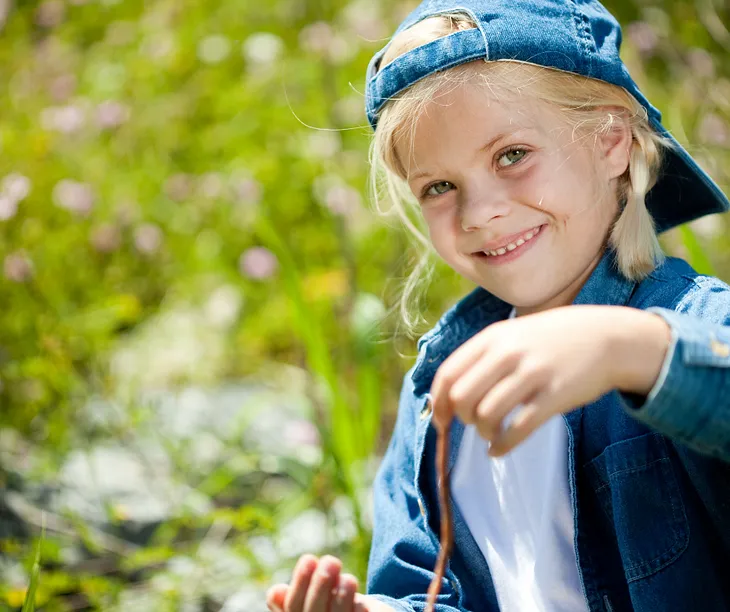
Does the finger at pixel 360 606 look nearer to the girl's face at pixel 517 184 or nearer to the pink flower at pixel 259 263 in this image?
the girl's face at pixel 517 184

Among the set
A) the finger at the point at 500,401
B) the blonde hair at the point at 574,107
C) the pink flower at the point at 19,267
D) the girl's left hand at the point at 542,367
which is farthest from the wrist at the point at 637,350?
the pink flower at the point at 19,267

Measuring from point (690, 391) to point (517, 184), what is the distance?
0.50m

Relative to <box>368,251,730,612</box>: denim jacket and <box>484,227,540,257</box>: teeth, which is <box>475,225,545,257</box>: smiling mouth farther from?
<box>368,251,730,612</box>: denim jacket

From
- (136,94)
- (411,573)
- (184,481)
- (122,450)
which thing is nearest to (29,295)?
(122,450)

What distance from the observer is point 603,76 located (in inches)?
50.3

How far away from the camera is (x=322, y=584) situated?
3.45ft

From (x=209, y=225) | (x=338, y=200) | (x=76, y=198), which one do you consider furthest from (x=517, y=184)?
(x=209, y=225)

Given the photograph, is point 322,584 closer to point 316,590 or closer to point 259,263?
point 316,590

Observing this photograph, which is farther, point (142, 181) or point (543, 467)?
point (142, 181)

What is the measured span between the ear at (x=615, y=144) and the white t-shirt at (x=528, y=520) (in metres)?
0.42

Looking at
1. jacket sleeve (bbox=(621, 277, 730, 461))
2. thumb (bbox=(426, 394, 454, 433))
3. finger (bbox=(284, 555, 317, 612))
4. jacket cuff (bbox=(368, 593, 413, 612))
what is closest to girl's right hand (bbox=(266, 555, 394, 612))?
finger (bbox=(284, 555, 317, 612))

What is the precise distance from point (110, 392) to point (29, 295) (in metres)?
0.44

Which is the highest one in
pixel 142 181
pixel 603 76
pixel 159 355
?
pixel 603 76

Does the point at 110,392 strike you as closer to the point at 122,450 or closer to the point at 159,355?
the point at 122,450
